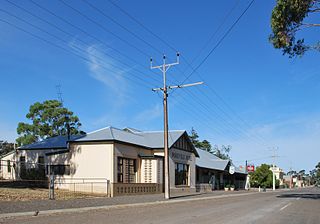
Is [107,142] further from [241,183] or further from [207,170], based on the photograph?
[241,183]

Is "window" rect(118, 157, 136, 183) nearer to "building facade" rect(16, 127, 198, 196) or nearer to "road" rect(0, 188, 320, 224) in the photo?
"building facade" rect(16, 127, 198, 196)

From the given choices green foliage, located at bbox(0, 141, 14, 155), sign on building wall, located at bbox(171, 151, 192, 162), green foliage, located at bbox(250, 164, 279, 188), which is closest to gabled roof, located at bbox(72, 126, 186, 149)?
sign on building wall, located at bbox(171, 151, 192, 162)

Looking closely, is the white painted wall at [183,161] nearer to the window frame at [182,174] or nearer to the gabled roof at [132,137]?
Answer: the window frame at [182,174]

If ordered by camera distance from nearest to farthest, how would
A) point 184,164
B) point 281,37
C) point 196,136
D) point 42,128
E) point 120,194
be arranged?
1. point 281,37
2. point 120,194
3. point 184,164
4. point 42,128
5. point 196,136

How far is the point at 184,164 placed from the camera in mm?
45969

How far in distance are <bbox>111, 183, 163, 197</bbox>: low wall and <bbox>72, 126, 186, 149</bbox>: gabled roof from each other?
3.74m

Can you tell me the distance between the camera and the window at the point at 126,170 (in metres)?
34.2

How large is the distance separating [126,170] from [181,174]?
37.3 ft

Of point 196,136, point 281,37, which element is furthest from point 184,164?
point 196,136

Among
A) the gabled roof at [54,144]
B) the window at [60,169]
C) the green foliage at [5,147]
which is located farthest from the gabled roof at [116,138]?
the green foliage at [5,147]

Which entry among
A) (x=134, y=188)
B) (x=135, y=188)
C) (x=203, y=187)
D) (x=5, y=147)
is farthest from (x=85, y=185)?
(x=5, y=147)

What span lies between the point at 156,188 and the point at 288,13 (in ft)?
68.8

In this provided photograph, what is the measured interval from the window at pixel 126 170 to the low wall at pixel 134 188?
41.7 inches

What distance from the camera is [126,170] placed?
116 ft
